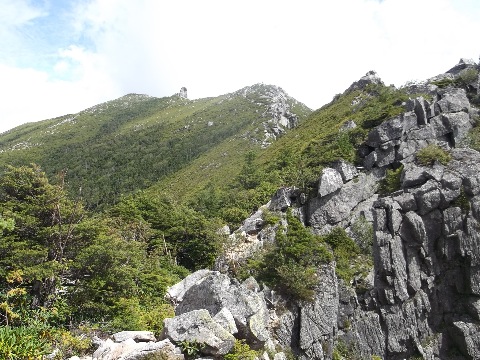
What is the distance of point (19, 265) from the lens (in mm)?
15789

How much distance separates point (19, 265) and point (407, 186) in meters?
34.6

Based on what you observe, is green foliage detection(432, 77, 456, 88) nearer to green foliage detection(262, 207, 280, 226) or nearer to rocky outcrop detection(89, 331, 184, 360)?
green foliage detection(262, 207, 280, 226)

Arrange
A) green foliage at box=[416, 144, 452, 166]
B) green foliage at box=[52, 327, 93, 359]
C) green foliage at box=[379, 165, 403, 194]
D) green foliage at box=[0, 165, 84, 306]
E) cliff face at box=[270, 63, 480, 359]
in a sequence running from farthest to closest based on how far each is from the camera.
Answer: green foliage at box=[379, 165, 403, 194], green foliage at box=[416, 144, 452, 166], cliff face at box=[270, 63, 480, 359], green foliage at box=[0, 165, 84, 306], green foliage at box=[52, 327, 93, 359]

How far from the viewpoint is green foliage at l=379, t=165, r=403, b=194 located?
3797 cm

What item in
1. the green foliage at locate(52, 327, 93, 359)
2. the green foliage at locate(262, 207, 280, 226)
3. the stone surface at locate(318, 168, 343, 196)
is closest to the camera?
the green foliage at locate(52, 327, 93, 359)

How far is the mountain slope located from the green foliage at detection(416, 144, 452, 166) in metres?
69.7

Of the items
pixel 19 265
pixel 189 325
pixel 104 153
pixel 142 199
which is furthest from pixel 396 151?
pixel 104 153

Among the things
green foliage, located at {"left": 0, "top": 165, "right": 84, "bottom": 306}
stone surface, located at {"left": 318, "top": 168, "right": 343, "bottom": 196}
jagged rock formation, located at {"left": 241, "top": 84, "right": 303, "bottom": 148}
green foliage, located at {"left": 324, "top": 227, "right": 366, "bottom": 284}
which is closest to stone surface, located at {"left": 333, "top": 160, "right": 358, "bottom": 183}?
stone surface, located at {"left": 318, "top": 168, "right": 343, "bottom": 196}

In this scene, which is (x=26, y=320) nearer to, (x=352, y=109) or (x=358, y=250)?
(x=358, y=250)

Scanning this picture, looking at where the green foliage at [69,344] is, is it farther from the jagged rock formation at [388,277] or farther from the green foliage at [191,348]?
the jagged rock formation at [388,277]

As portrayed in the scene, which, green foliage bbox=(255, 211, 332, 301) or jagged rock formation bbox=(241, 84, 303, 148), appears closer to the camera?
green foliage bbox=(255, 211, 332, 301)

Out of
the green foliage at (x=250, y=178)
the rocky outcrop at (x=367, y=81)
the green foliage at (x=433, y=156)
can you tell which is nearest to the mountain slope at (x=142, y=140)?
the rocky outcrop at (x=367, y=81)

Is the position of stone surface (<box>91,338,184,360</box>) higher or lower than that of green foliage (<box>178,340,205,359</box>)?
higher

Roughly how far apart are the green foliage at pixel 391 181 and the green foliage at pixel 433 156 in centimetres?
301
